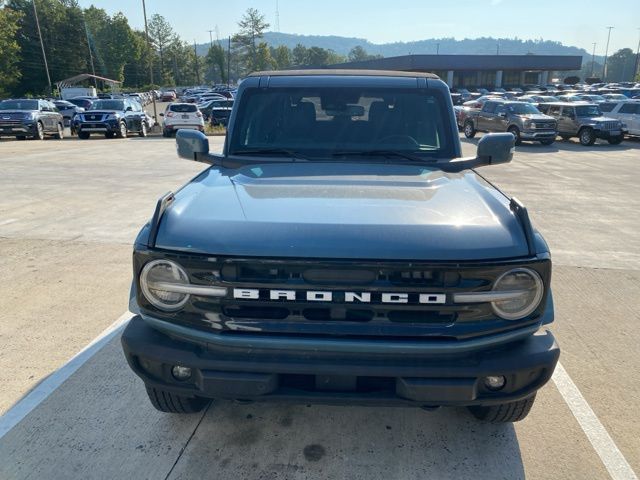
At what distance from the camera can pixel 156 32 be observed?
370 ft

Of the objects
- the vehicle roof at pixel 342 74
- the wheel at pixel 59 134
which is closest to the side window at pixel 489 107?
the wheel at pixel 59 134

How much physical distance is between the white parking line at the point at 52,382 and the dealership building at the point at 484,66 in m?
69.2

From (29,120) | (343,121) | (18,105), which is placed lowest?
(29,120)

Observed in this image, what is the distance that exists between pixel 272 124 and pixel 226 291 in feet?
6.05

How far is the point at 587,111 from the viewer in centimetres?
2153

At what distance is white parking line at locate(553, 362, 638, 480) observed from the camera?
2.79 metres

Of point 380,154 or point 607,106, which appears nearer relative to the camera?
point 380,154

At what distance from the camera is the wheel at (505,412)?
2840mm

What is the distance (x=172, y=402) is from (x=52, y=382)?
115 centimetres

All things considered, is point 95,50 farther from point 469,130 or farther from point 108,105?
point 469,130

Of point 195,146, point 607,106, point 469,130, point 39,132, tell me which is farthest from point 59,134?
point 607,106

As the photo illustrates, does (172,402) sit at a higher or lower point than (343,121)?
lower

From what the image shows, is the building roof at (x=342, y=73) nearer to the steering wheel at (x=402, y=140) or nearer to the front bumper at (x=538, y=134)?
the steering wheel at (x=402, y=140)

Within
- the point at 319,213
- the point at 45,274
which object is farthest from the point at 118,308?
the point at 319,213
